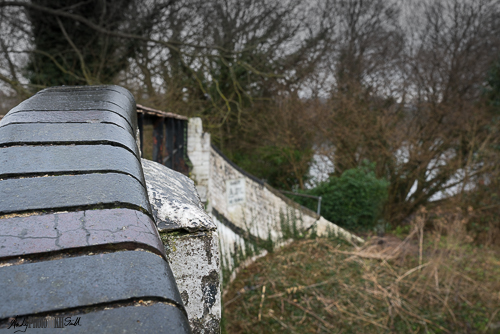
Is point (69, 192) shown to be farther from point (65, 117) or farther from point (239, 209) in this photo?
point (239, 209)

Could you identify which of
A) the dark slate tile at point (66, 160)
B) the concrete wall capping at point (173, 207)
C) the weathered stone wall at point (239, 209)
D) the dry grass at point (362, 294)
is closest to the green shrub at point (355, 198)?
Result: the weathered stone wall at point (239, 209)

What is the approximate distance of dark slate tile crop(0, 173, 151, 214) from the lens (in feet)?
1.70

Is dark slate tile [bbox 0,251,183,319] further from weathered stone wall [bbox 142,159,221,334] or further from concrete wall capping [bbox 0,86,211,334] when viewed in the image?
weathered stone wall [bbox 142,159,221,334]

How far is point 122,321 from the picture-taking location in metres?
0.39

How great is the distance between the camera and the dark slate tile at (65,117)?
2.54 ft

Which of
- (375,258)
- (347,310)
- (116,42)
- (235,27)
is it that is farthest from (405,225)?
(116,42)

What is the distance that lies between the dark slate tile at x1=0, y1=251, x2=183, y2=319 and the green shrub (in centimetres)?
972

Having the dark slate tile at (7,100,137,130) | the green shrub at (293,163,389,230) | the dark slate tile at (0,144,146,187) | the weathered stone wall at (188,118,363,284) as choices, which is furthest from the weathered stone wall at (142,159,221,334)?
the green shrub at (293,163,389,230)

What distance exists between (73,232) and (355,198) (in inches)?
394

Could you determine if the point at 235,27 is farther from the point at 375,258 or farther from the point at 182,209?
the point at 182,209

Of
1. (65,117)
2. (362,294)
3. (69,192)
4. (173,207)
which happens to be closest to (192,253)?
(173,207)

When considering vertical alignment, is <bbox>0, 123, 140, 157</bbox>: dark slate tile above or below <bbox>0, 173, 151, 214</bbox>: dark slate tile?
above

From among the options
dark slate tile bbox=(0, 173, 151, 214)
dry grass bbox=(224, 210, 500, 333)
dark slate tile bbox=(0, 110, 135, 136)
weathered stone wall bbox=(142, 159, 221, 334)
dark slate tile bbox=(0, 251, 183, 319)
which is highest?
dark slate tile bbox=(0, 110, 135, 136)

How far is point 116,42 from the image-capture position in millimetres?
8172
